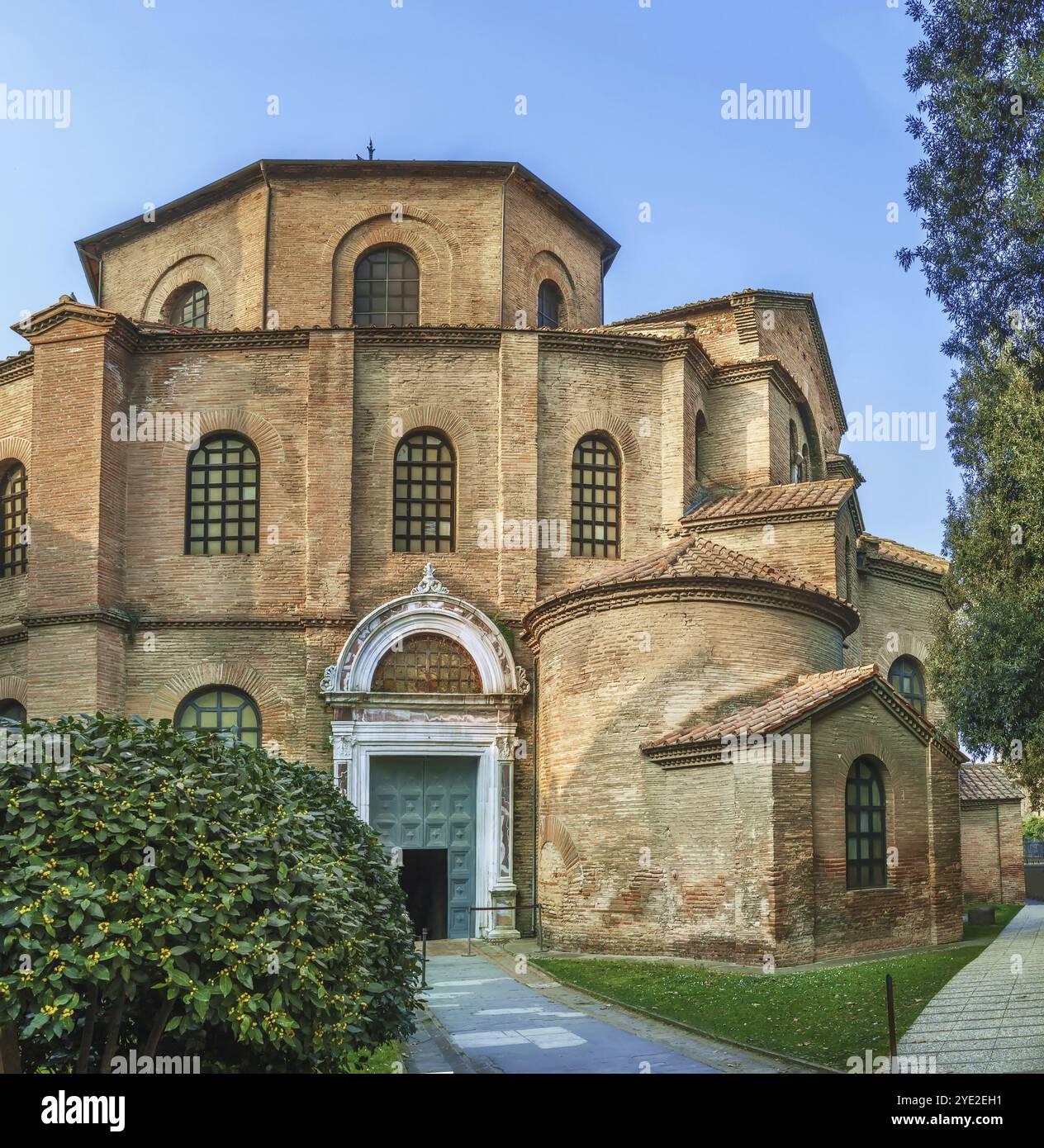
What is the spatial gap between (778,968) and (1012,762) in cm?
501

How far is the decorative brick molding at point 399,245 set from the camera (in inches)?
974

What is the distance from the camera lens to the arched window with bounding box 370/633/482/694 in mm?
21766

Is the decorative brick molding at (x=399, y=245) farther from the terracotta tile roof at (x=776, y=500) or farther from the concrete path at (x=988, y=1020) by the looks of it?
the concrete path at (x=988, y=1020)

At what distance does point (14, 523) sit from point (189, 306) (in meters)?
6.03

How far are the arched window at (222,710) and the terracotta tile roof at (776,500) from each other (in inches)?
333

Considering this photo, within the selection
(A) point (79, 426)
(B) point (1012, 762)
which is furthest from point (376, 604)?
(B) point (1012, 762)

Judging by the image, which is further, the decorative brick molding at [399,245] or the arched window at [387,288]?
the arched window at [387,288]

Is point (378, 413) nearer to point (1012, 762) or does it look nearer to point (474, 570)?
point (474, 570)

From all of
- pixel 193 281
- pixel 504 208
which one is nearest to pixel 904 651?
pixel 504 208

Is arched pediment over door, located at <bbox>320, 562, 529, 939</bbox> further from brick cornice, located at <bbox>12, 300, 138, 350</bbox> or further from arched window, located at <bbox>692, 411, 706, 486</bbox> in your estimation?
brick cornice, located at <bbox>12, 300, 138, 350</bbox>

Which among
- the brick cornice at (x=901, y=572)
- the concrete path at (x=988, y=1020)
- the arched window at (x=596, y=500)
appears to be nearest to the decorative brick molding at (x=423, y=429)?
the arched window at (x=596, y=500)

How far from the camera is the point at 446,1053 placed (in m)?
11.4

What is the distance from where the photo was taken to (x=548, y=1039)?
1198 cm

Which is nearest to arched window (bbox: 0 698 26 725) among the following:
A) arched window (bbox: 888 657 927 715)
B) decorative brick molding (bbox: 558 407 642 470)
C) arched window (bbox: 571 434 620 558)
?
arched window (bbox: 571 434 620 558)
